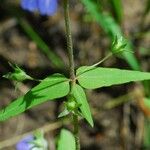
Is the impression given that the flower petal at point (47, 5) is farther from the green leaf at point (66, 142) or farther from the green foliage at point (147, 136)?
the green foliage at point (147, 136)

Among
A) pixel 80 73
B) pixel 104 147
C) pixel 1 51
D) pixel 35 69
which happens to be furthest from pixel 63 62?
pixel 80 73

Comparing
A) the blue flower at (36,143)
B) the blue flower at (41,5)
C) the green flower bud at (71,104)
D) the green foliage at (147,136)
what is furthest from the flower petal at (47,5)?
the green foliage at (147,136)

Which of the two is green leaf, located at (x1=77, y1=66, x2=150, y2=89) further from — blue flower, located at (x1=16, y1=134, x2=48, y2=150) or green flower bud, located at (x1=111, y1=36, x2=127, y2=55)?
blue flower, located at (x1=16, y1=134, x2=48, y2=150)

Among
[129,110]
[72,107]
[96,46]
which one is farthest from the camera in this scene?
[96,46]

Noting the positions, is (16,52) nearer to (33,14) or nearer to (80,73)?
(33,14)

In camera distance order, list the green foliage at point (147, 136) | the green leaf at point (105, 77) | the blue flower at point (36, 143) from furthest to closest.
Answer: the green foliage at point (147, 136), the blue flower at point (36, 143), the green leaf at point (105, 77)

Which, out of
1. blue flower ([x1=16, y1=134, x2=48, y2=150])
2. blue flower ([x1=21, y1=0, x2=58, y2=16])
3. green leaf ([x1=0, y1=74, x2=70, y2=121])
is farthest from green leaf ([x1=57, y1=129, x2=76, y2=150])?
blue flower ([x1=21, y1=0, x2=58, y2=16])
